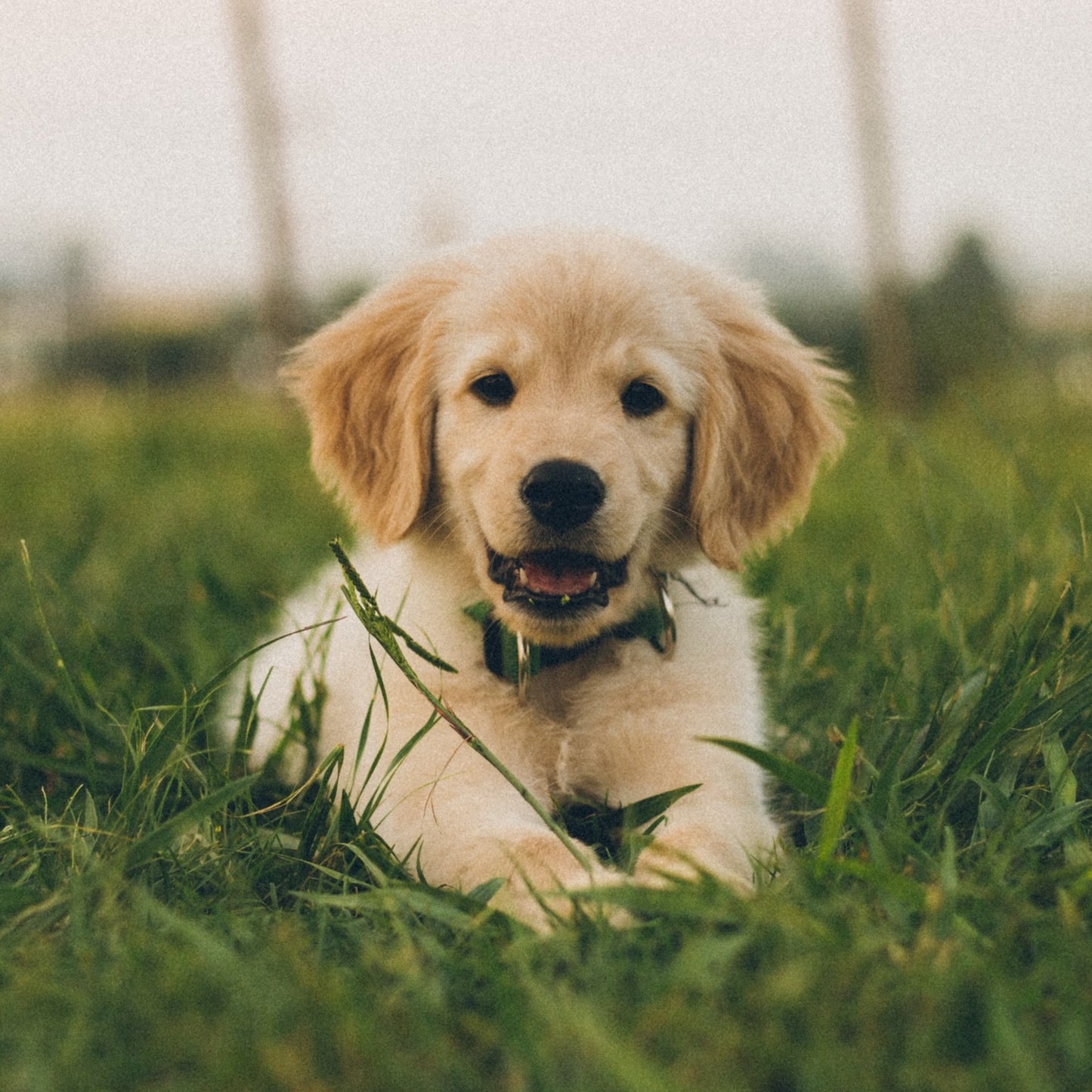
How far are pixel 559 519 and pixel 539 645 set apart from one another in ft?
0.98

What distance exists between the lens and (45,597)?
11.9 ft

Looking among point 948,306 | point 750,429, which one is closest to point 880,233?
point 948,306

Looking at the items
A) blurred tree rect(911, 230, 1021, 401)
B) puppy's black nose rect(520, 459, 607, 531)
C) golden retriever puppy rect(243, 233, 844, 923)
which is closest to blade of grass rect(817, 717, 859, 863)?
golden retriever puppy rect(243, 233, 844, 923)

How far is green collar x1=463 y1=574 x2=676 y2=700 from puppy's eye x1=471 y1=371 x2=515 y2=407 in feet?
1.41

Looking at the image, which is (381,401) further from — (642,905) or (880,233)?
(880,233)

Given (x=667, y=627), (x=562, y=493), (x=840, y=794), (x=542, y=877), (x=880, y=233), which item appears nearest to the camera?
(x=840, y=794)

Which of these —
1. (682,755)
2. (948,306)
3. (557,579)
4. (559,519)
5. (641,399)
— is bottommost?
(948,306)

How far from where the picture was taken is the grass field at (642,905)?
1.17 metres

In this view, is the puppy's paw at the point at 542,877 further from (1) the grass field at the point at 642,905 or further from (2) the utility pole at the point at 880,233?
(2) the utility pole at the point at 880,233

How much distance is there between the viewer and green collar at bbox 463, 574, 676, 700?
2.44 meters

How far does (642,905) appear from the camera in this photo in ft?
4.91

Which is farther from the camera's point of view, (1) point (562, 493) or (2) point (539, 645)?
(2) point (539, 645)

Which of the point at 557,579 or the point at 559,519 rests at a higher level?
the point at 559,519

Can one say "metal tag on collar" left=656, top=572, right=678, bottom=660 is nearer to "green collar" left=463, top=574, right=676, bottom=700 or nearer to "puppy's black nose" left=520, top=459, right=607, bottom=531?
"green collar" left=463, top=574, right=676, bottom=700
